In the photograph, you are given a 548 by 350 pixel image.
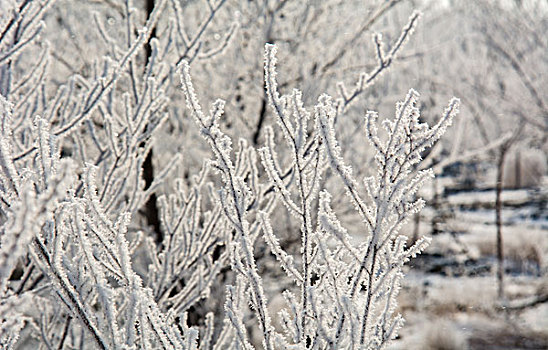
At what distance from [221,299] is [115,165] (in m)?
2.19

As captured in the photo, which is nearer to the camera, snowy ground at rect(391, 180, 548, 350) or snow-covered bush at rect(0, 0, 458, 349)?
snow-covered bush at rect(0, 0, 458, 349)

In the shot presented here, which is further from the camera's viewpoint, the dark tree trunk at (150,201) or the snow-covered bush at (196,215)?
the dark tree trunk at (150,201)

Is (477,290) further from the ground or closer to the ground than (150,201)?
closer to the ground

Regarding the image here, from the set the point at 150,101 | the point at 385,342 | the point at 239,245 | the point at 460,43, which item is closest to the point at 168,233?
the point at 150,101

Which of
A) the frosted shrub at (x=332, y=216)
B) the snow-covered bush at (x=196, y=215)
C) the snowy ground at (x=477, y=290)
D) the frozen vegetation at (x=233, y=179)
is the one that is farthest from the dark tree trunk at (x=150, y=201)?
the snowy ground at (x=477, y=290)

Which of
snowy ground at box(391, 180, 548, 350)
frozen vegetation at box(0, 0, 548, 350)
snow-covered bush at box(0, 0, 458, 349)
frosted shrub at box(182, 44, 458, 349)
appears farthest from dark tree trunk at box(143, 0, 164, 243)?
snowy ground at box(391, 180, 548, 350)

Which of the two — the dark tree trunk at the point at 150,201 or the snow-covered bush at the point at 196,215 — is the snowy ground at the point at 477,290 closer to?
the dark tree trunk at the point at 150,201

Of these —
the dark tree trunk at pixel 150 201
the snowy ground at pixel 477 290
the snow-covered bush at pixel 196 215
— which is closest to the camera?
the snow-covered bush at pixel 196 215

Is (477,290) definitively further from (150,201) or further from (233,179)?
(233,179)

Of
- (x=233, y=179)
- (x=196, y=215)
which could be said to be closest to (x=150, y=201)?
(x=196, y=215)

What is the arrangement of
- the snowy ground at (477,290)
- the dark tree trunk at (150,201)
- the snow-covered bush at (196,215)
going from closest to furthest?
the snow-covered bush at (196,215) → the dark tree trunk at (150,201) → the snowy ground at (477,290)

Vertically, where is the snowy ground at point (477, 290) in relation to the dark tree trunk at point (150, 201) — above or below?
below

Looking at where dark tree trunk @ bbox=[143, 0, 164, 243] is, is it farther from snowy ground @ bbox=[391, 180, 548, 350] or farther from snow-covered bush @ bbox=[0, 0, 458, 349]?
snowy ground @ bbox=[391, 180, 548, 350]

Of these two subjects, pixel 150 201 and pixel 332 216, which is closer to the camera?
pixel 332 216
